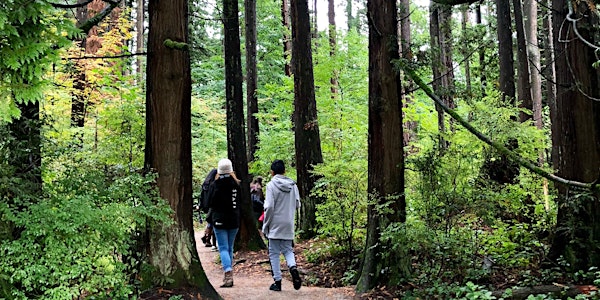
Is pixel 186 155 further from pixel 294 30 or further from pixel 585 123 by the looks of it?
pixel 294 30

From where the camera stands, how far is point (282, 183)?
Result: 7086mm

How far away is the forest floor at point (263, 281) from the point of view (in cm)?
652

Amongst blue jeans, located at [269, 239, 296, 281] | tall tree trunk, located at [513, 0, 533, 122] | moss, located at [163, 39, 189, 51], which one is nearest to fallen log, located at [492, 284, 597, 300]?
blue jeans, located at [269, 239, 296, 281]

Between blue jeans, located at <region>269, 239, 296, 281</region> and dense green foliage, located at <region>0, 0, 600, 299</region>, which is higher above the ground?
dense green foliage, located at <region>0, 0, 600, 299</region>

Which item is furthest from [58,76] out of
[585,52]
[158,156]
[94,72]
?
[585,52]

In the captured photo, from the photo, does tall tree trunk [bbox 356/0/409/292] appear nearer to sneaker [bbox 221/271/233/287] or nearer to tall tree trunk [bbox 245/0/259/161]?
sneaker [bbox 221/271/233/287]

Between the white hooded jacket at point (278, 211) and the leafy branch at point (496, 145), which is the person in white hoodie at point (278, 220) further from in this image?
the leafy branch at point (496, 145)

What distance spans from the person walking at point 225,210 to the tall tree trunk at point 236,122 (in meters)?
3.32

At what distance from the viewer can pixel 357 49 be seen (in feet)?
55.7

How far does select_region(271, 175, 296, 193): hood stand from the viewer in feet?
23.2

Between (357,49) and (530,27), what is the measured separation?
561 cm

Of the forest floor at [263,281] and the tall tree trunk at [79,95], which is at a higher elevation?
the tall tree trunk at [79,95]

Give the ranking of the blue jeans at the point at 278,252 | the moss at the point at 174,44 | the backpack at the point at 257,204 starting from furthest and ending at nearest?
the backpack at the point at 257,204 → the blue jeans at the point at 278,252 → the moss at the point at 174,44

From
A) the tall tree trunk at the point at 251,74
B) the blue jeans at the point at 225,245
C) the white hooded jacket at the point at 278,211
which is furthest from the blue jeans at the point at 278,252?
the tall tree trunk at the point at 251,74
